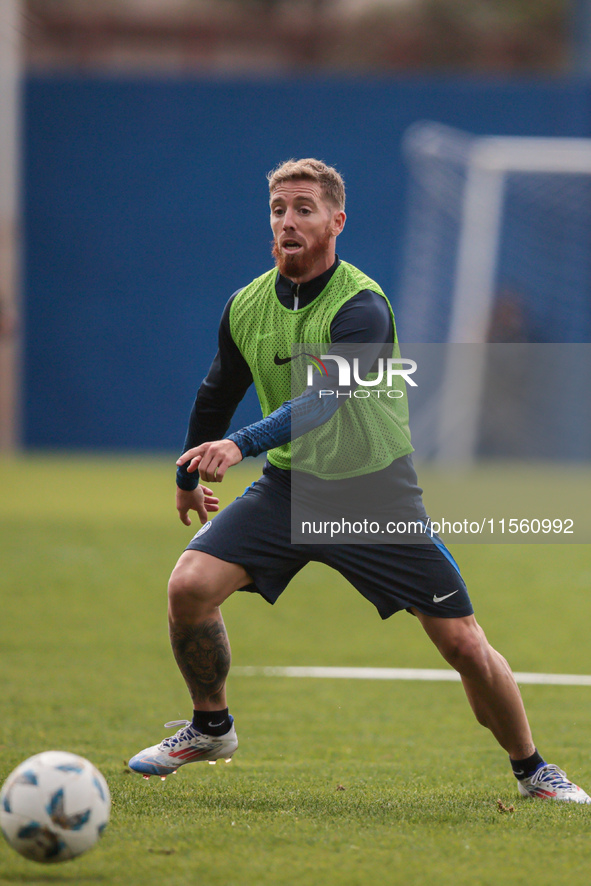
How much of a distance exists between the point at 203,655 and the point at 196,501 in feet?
2.15

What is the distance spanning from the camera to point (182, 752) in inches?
179

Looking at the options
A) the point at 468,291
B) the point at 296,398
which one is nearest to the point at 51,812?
the point at 296,398

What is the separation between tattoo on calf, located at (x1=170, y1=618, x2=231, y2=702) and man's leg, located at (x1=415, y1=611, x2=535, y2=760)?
0.76 meters

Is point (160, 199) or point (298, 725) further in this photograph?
point (160, 199)

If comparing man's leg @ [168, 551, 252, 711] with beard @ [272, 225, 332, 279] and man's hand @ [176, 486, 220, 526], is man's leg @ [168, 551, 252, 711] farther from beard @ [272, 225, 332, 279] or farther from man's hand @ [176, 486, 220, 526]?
beard @ [272, 225, 332, 279]

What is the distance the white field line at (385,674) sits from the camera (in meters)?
6.93

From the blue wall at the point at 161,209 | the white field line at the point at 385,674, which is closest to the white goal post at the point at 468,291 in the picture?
the blue wall at the point at 161,209

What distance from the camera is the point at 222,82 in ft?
79.4

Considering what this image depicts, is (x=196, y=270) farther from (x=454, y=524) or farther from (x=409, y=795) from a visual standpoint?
(x=409, y=795)

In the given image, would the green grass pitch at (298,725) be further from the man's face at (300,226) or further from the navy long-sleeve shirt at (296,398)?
the man's face at (300,226)

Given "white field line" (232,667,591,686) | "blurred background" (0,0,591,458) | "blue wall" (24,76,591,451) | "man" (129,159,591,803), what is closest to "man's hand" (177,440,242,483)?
"man" (129,159,591,803)

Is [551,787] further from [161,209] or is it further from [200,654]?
[161,209]

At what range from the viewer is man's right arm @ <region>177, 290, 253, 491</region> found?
4.68 metres

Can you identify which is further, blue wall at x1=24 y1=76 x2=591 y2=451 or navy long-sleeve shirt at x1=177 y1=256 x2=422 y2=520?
blue wall at x1=24 y1=76 x2=591 y2=451
